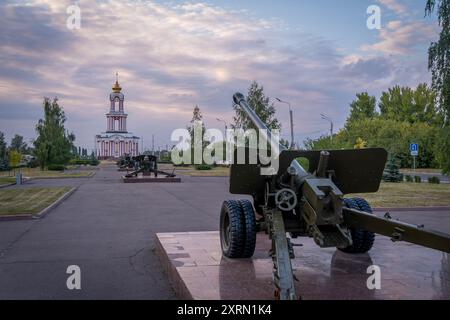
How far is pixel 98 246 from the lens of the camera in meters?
8.66

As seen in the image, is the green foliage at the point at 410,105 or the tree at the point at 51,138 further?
the green foliage at the point at 410,105

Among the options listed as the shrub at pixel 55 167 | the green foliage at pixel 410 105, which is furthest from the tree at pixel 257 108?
the green foliage at pixel 410 105

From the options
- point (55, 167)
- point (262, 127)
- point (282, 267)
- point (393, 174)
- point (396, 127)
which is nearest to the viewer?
point (282, 267)

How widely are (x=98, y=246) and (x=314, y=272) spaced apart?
4.16 m

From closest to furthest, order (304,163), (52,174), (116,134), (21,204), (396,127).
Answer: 1. (304,163)
2. (21,204)
3. (52,174)
4. (396,127)
5. (116,134)

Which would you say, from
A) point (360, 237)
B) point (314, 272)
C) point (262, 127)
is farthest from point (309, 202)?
point (262, 127)

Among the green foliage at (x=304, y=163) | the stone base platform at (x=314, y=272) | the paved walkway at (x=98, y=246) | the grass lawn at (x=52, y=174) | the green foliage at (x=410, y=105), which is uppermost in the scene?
the green foliage at (x=410, y=105)

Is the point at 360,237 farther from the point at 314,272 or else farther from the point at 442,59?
the point at 442,59

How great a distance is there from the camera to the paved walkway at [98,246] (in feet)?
19.3

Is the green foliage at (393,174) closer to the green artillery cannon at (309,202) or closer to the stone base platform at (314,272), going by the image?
the stone base platform at (314,272)

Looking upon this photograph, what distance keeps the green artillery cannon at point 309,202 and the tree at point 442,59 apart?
10.5 m

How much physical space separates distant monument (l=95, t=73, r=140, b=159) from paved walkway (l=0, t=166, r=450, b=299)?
107m
